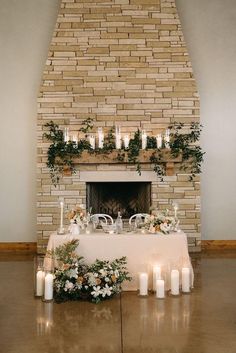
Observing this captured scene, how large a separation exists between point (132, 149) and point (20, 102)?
7.36ft

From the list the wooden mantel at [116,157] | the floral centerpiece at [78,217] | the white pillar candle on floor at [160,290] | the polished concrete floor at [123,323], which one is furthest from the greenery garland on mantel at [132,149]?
the white pillar candle on floor at [160,290]

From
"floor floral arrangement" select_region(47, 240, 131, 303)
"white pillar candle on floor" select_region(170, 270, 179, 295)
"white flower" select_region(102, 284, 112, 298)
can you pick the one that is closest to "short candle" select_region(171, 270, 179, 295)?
"white pillar candle on floor" select_region(170, 270, 179, 295)

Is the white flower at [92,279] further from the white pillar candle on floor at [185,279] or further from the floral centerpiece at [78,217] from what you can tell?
the white pillar candle on floor at [185,279]

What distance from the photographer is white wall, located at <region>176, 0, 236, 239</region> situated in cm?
801

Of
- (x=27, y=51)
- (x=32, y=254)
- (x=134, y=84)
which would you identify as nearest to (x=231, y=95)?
(x=134, y=84)

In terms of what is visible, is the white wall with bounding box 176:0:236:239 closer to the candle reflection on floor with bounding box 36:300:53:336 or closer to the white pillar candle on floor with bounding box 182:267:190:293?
the white pillar candle on floor with bounding box 182:267:190:293

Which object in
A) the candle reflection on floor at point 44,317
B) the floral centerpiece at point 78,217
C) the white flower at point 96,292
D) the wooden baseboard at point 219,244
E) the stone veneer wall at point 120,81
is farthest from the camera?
the wooden baseboard at point 219,244

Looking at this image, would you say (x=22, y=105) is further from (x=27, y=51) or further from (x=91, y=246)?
(x=91, y=246)

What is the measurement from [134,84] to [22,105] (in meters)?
2.00

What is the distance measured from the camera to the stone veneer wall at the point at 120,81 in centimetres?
752

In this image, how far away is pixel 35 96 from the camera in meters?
8.03

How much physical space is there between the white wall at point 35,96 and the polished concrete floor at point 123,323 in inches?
112

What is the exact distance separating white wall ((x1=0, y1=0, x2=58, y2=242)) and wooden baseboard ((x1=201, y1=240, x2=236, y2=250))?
298 centimetres

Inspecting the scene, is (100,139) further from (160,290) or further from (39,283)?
(160,290)
